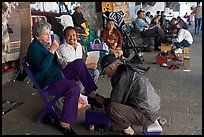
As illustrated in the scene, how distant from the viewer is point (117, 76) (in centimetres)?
312

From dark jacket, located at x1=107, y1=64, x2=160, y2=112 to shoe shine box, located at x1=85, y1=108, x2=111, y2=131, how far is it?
39cm

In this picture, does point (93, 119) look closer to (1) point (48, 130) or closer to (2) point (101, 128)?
(2) point (101, 128)

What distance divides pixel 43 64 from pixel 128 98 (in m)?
1.06

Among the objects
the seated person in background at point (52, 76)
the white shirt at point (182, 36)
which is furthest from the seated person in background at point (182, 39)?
the seated person in background at point (52, 76)

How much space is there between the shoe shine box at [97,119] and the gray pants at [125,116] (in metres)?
0.25

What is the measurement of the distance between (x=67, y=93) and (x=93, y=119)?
18.4 inches

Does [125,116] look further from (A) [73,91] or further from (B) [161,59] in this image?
(B) [161,59]

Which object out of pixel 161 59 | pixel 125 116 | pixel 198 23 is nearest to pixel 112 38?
pixel 161 59

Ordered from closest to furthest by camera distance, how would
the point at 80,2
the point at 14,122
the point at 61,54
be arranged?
1. the point at 14,122
2. the point at 61,54
3. the point at 80,2

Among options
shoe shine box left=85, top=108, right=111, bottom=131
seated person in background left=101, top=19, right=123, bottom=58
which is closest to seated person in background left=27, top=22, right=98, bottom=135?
shoe shine box left=85, top=108, right=111, bottom=131

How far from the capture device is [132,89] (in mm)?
3127

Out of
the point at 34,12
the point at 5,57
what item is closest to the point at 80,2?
the point at 34,12

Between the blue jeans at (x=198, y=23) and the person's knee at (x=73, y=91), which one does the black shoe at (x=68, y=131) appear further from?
the blue jeans at (x=198, y=23)

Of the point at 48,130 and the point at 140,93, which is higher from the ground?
the point at 140,93
